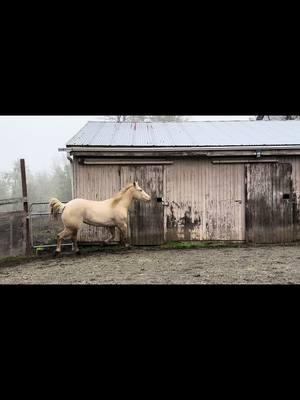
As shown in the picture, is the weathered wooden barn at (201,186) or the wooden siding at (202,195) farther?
the wooden siding at (202,195)

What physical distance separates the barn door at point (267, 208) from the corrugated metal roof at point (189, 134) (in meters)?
1.03

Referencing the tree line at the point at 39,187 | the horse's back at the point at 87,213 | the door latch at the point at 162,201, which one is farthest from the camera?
the tree line at the point at 39,187

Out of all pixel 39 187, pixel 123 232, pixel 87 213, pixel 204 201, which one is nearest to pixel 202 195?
pixel 204 201

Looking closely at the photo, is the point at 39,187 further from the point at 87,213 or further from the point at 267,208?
the point at 267,208

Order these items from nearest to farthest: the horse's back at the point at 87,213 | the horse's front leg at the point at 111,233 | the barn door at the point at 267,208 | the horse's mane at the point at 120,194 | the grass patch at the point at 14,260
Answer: the grass patch at the point at 14,260
the horse's back at the point at 87,213
the horse's mane at the point at 120,194
the horse's front leg at the point at 111,233
the barn door at the point at 267,208

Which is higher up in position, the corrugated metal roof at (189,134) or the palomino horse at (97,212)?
the corrugated metal roof at (189,134)

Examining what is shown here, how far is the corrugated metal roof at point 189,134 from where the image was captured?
872cm

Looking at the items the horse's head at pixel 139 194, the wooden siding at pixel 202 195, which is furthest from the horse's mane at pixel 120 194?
the wooden siding at pixel 202 195

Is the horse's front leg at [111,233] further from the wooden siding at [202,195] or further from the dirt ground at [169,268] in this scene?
the wooden siding at [202,195]

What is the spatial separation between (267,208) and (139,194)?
3639 millimetres

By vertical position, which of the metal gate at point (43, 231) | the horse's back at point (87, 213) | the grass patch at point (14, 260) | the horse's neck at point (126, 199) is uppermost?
the horse's neck at point (126, 199)
